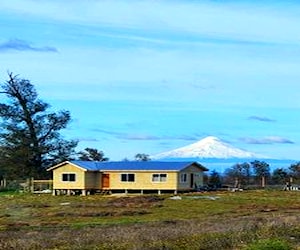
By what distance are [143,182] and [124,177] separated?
1.87 metres

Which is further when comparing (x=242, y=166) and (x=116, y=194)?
(x=242, y=166)

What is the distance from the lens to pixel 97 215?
35.9 metres

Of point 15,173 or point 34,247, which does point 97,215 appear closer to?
point 34,247

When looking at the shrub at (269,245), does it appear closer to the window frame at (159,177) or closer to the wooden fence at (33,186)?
the window frame at (159,177)

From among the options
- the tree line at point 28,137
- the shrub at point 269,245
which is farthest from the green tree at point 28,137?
the shrub at point 269,245

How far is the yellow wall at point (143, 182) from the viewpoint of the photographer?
202 feet

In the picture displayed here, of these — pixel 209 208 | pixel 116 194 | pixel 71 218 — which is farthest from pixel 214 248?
pixel 116 194

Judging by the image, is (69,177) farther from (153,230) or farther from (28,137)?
(153,230)

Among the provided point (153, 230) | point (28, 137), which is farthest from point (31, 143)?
point (153, 230)

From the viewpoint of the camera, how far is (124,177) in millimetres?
63375

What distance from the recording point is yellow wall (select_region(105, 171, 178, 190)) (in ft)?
202

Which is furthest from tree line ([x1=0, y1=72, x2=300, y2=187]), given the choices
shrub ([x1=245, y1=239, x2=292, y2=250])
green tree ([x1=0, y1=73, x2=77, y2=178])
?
shrub ([x1=245, y1=239, x2=292, y2=250])

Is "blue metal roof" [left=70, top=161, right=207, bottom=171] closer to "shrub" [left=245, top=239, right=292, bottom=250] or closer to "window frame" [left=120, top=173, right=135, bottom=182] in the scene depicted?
"window frame" [left=120, top=173, right=135, bottom=182]

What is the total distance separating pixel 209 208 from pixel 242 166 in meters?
35.8
